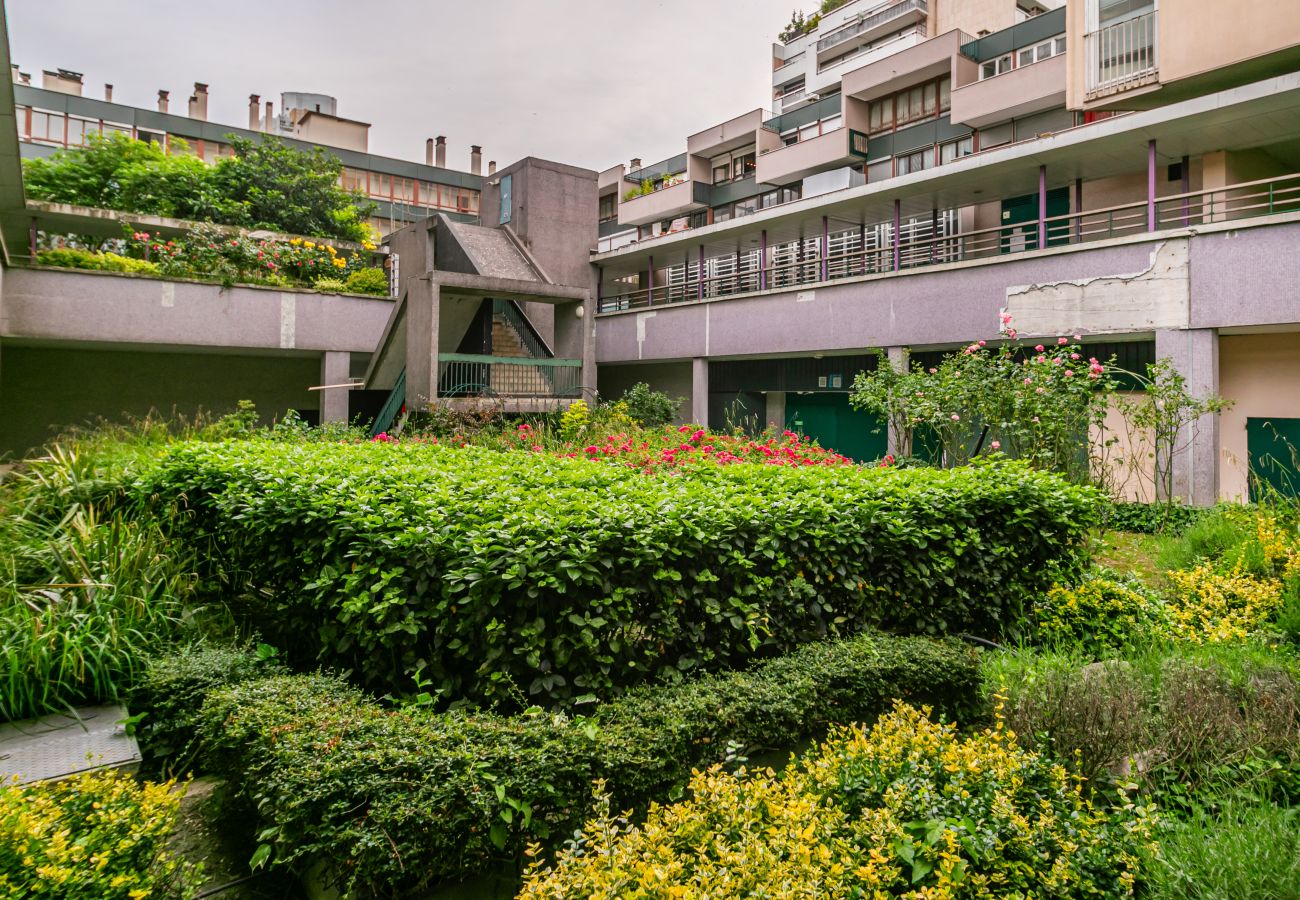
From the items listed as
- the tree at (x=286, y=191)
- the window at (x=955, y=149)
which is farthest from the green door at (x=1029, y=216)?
the tree at (x=286, y=191)

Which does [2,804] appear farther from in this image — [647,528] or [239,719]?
[647,528]

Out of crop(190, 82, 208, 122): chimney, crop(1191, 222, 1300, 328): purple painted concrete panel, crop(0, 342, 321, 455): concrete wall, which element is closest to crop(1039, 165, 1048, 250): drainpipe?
crop(1191, 222, 1300, 328): purple painted concrete panel

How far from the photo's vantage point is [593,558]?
3643 mm

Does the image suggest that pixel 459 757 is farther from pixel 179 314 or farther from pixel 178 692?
pixel 179 314

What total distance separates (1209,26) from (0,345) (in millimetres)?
25451

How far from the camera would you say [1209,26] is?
13.4 m

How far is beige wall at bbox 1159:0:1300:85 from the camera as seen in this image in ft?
41.2

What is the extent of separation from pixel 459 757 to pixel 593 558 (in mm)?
1092

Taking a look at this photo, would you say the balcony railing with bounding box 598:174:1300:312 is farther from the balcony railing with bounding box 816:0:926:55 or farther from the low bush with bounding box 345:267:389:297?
the balcony railing with bounding box 816:0:926:55

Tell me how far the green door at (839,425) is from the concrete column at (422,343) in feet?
31.0

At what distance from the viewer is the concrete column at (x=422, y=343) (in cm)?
1490

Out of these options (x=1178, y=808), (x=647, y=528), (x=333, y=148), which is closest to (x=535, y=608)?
(x=647, y=528)

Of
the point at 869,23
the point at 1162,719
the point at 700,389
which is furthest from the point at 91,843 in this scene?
the point at 869,23

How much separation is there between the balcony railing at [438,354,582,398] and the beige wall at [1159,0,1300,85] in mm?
12477
